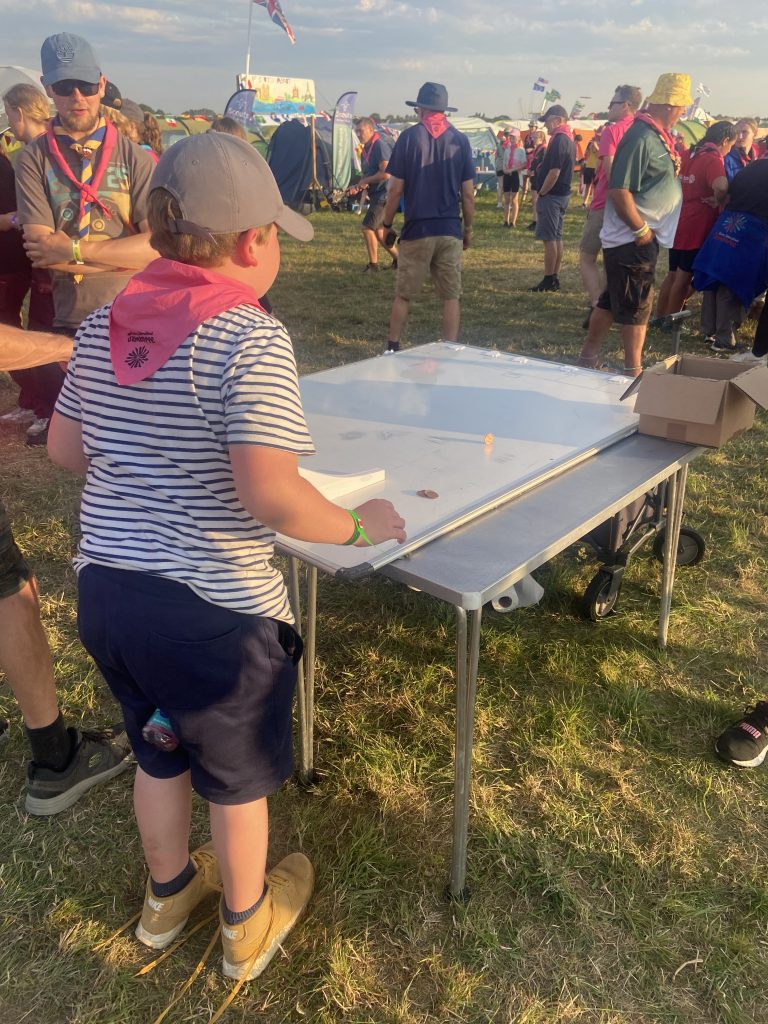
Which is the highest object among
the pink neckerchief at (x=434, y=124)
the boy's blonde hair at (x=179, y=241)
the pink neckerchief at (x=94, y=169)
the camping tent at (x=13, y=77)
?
the camping tent at (x=13, y=77)

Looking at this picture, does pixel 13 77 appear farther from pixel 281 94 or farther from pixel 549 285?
pixel 281 94

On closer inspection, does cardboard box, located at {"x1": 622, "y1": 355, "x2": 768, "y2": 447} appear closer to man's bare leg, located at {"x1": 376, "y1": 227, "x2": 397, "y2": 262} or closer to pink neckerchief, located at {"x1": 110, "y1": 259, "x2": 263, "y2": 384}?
pink neckerchief, located at {"x1": 110, "y1": 259, "x2": 263, "y2": 384}

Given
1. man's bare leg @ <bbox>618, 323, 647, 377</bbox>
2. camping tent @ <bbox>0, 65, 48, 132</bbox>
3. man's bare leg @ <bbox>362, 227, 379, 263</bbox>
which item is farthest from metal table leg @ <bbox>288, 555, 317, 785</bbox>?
camping tent @ <bbox>0, 65, 48, 132</bbox>

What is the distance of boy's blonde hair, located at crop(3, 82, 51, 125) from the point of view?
4.10 m

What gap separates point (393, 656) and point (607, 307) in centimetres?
317

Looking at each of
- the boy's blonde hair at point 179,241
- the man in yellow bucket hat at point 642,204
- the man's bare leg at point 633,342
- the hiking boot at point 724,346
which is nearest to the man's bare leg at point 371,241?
the hiking boot at point 724,346

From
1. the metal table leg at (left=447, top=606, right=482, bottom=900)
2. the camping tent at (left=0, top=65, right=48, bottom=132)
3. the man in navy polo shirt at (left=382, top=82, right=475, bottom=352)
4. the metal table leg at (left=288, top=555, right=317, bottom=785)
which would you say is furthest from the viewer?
the camping tent at (left=0, top=65, right=48, bottom=132)

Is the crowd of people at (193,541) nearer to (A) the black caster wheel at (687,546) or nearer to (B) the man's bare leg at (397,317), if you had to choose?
(A) the black caster wheel at (687,546)

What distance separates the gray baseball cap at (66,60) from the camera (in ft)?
8.82

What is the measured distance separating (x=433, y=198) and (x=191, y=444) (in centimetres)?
458

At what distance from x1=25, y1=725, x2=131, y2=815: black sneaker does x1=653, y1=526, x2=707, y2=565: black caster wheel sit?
89.9 inches

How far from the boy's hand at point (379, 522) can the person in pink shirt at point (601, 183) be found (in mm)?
5073

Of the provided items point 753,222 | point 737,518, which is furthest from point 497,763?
point 753,222

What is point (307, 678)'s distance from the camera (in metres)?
2.00
